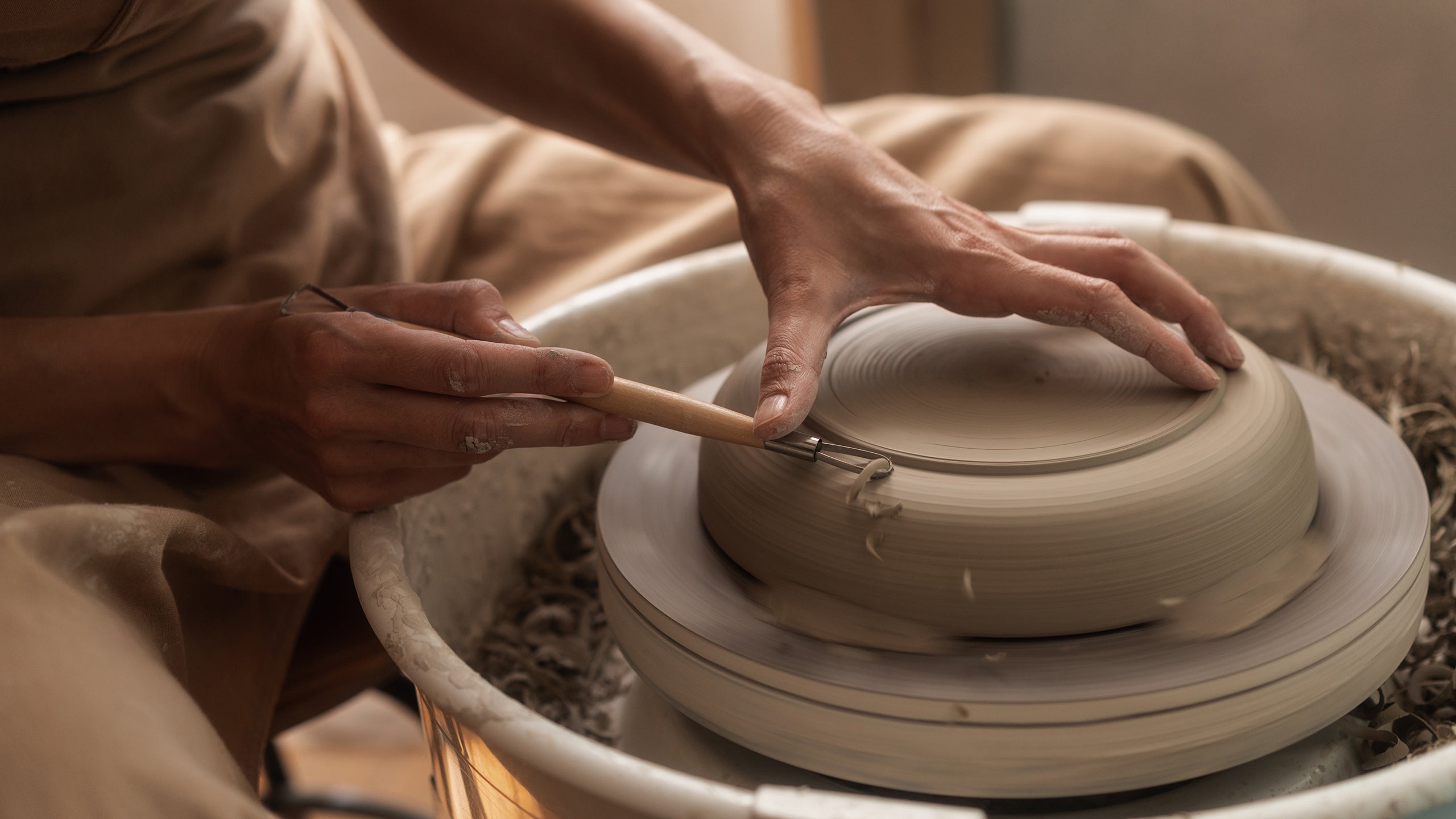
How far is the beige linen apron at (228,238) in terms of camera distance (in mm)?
519

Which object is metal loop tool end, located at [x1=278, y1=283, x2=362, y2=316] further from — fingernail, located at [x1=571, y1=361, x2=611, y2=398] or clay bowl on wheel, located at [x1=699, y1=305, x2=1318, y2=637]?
clay bowl on wheel, located at [x1=699, y1=305, x2=1318, y2=637]

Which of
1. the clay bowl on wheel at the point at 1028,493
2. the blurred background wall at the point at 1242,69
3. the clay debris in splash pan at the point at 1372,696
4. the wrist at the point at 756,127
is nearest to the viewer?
the clay bowl on wheel at the point at 1028,493

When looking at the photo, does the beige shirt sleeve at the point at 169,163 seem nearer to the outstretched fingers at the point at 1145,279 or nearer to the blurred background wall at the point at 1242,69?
the outstretched fingers at the point at 1145,279

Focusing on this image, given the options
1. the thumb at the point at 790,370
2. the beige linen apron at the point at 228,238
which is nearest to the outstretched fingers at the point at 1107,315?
the thumb at the point at 790,370

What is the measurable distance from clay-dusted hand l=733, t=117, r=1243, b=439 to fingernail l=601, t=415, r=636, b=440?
9cm

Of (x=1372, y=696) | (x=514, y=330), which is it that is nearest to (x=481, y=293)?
(x=514, y=330)

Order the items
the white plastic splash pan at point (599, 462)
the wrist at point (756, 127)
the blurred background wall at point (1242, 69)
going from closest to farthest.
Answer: the white plastic splash pan at point (599, 462), the wrist at point (756, 127), the blurred background wall at point (1242, 69)

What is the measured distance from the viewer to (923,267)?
0.73 meters

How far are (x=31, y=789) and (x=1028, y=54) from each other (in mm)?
2230

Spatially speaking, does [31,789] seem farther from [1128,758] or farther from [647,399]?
[1128,758]

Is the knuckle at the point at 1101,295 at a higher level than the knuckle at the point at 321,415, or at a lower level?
higher

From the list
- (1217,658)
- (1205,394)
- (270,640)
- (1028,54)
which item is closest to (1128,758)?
(1217,658)

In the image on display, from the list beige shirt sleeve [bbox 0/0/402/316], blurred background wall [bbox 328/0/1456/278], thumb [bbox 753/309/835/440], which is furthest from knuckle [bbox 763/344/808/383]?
blurred background wall [bbox 328/0/1456/278]

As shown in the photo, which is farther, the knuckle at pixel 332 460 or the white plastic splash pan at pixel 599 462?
the knuckle at pixel 332 460
